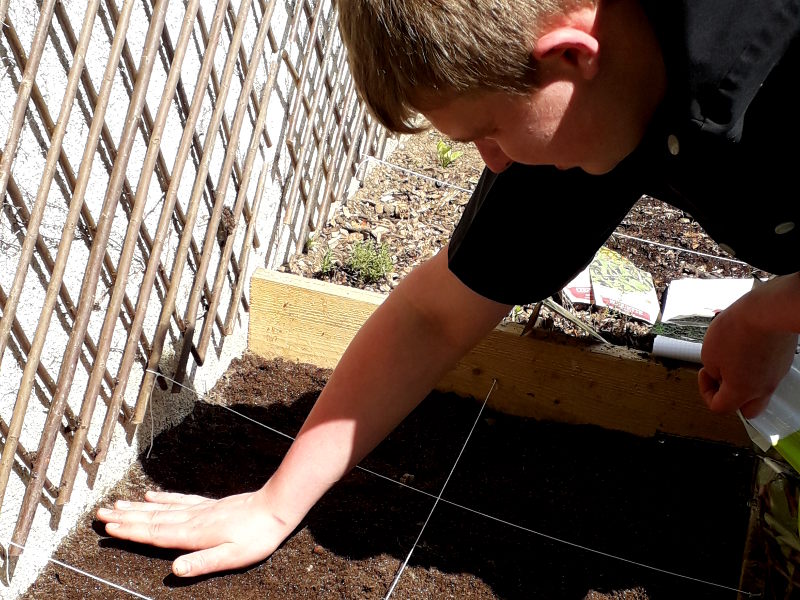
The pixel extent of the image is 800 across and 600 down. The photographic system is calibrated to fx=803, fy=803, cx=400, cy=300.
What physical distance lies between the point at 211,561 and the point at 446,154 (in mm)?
1871

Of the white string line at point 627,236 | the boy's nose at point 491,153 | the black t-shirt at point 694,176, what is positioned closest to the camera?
the black t-shirt at point 694,176

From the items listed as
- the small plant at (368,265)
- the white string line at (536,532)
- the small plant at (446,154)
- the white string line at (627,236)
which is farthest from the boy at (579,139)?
the small plant at (446,154)

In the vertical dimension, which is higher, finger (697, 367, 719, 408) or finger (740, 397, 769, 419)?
finger (740, 397, 769, 419)

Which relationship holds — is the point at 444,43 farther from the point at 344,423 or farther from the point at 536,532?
the point at 536,532

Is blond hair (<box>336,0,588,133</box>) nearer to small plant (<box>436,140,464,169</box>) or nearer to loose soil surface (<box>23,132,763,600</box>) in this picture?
loose soil surface (<box>23,132,763,600</box>)

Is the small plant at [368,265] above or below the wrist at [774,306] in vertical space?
below

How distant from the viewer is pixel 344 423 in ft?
5.12

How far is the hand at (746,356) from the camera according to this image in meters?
1.33

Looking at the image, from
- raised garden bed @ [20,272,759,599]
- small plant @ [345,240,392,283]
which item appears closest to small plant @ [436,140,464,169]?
small plant @ [345,240,392,283]

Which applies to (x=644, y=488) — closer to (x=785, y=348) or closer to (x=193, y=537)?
(x=785, y=348)

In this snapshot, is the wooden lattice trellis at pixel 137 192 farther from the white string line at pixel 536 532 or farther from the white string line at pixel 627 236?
the white string line at pixel 627 236

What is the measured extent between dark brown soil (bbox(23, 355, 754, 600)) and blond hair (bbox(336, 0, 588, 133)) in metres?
0.98

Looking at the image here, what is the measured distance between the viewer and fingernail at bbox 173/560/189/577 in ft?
4.79

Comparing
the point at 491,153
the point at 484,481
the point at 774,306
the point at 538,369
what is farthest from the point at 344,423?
the point at 774,306
